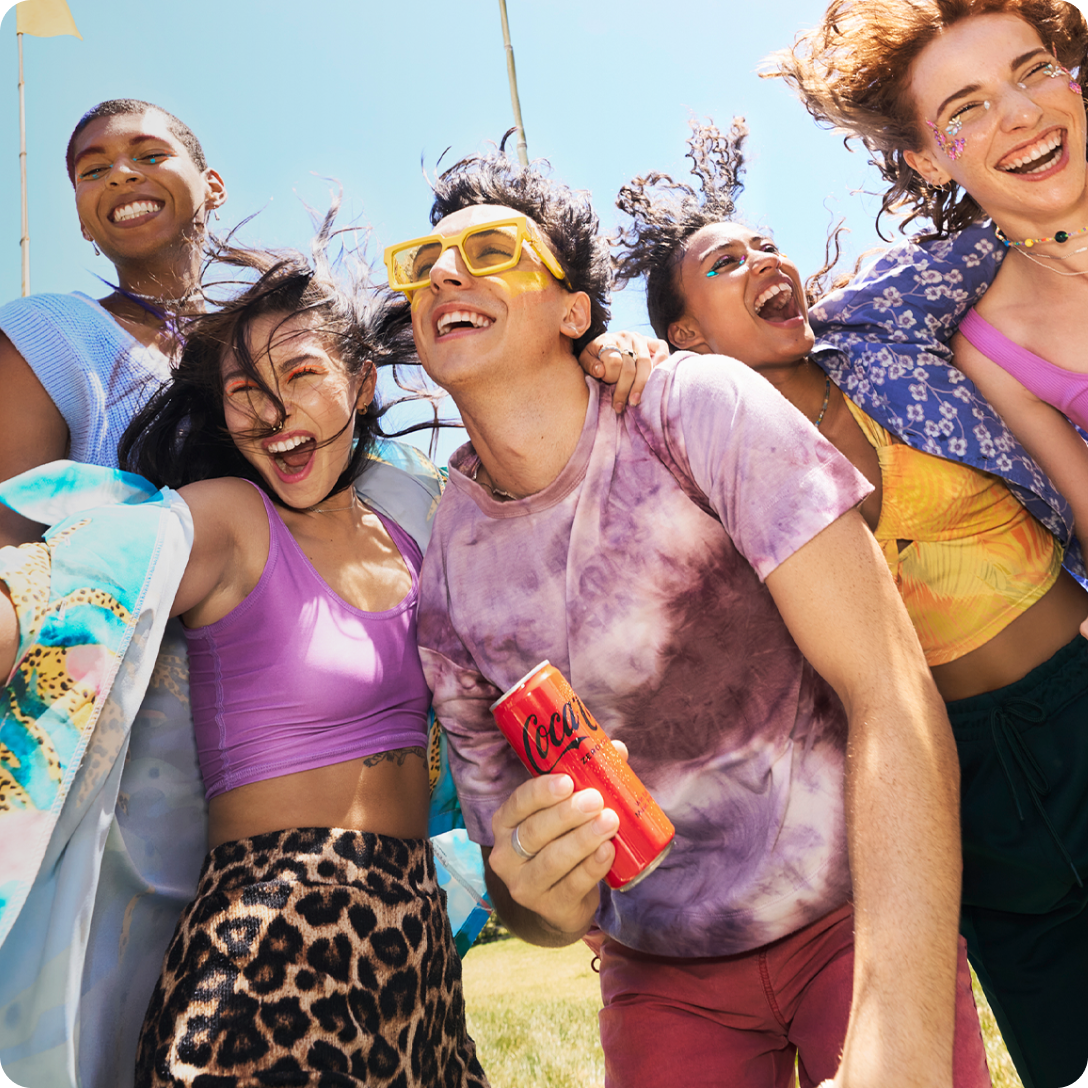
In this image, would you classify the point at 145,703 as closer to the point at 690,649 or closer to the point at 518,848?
the point at 518,848

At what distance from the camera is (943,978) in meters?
1.59

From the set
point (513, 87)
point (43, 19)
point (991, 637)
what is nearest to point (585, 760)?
point (991, 637)

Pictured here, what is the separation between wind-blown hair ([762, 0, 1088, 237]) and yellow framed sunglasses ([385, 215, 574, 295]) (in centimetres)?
131

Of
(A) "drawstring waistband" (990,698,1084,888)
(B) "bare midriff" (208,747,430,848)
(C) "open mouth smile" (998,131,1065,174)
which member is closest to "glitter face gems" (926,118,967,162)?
(C) "open mouth smile" (998,131,1065,174)

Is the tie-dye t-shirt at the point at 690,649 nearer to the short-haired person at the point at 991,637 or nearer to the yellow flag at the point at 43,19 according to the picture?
the short-haired person at the point at 991,637

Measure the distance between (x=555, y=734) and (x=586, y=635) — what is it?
1.54ft

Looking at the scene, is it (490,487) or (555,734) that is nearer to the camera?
(555,734)

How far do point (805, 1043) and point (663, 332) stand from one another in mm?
2301

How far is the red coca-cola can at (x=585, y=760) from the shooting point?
178 centimetres

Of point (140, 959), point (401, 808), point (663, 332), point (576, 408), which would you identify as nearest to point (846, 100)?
point (663, 332)

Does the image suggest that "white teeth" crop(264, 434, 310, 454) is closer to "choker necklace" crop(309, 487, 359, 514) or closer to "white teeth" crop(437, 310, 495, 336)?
"choker necklace" crop(309, 487, 359, 514)

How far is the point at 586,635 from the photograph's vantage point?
7.40 ft

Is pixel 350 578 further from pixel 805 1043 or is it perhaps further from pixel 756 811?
pixel 805 1043

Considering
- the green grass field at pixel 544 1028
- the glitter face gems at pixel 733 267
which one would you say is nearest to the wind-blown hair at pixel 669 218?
the glitter face gems at pixel 733 267
